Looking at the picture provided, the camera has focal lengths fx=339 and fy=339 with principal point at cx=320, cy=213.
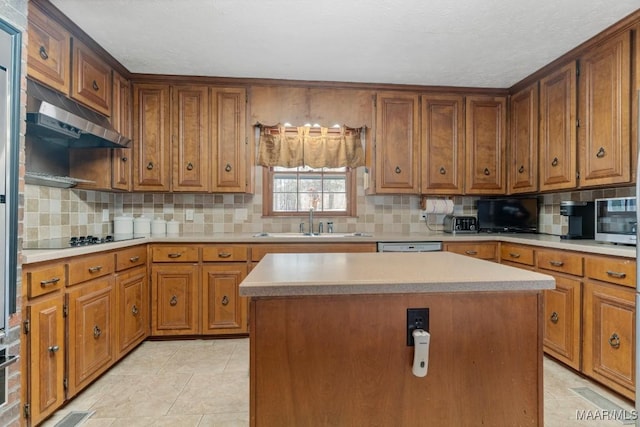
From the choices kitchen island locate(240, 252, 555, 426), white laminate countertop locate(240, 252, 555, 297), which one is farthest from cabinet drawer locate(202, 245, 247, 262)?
kitchen island locate(240, 252, 555, 426)

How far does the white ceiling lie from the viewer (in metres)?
2.13

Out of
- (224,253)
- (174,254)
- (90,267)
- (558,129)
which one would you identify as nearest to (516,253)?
(558,129)

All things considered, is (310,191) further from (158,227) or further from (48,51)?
(48,51)

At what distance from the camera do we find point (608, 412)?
190 cm

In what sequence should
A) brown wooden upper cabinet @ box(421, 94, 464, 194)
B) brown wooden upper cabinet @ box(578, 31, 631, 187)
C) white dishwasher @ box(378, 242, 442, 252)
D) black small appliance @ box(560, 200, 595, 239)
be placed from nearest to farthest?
brown wooden upper cabinet @ box(578, 31, 631, 187)
black small appliance @ box(560, 200, 595, 239)
white dishwasher @ box(378, 242, 442, 252)
brown wooden upper cabinet @ box(421, 94, 464, 194)

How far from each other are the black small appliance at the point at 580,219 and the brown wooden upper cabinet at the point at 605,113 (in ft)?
0.62

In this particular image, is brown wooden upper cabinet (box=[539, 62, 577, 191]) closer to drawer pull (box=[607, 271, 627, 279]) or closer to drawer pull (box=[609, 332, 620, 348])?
drawer pull (box=[607, 271, 627, 279])

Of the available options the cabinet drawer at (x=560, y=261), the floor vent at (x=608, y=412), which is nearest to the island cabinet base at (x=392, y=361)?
the floor vent at (x=608, y=412)

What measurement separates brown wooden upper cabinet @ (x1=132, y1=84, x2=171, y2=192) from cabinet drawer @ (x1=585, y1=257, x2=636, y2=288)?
347 centimetres

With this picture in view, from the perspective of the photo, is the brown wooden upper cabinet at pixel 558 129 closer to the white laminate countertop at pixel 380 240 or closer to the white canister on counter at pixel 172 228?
the white laminate countertop at pixel 380 240

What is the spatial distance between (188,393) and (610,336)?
8.66ft

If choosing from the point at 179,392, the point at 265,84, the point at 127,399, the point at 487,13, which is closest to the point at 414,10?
the point at 487,13

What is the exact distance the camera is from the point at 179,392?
2.15 m

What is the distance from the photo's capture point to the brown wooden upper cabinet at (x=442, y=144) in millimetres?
3445
